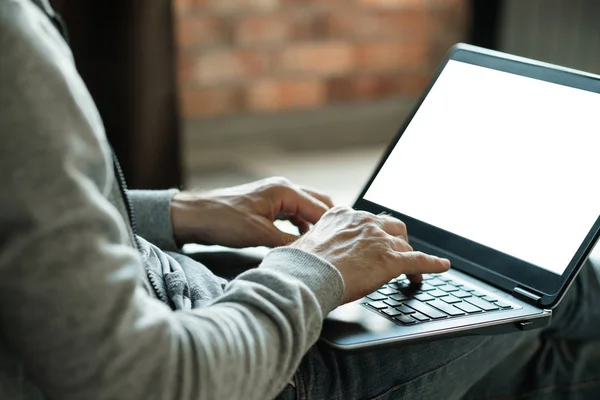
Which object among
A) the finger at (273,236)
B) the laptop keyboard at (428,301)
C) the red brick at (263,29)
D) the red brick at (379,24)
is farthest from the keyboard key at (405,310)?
the red brick at (379,24)

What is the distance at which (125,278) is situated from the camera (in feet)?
2.05

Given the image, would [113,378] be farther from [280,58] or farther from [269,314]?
[280,58]

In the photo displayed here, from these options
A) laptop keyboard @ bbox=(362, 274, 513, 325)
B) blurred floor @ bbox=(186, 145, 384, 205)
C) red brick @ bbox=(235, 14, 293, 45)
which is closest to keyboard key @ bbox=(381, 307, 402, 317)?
laptop keyboard @ bbox=(362, 274, 513, 325)

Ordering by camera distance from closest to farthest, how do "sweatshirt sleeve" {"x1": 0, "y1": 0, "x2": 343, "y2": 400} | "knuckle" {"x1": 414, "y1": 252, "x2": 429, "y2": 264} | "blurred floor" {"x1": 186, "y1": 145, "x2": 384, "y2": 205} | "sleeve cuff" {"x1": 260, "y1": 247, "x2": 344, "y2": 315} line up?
1. "sweatshirt sleeve" {"x1": 0, "y1": 0, "x2": 343, "y2": 400}
2. "sleeve cuff" {"x1": 260, "y1": 247, "x2": 344, "y2": 315}
3. "knuckle" {"x1": 414, "y1": 252, "x2": 429, "y2": 264}
4. "blurred floor" {"x1": 186, "y1": 145, "x2": 384, "y2": 205}

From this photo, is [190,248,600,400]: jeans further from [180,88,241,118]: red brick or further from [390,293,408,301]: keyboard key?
[180,88,241,118]: red brick

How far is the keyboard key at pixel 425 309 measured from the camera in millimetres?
851

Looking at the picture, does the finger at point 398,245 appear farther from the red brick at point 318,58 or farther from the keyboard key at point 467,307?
the red brick at point 318,58

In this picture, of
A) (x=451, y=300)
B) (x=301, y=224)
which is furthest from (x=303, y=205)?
(x=451, y=300)

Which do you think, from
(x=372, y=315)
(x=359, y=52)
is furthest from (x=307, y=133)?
(x=372, y=315)

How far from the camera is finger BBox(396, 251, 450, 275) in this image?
0.85 m

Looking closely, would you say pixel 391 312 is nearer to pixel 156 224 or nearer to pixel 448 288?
pixel 448 288

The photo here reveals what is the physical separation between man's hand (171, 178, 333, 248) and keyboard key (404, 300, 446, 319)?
22 centimetres

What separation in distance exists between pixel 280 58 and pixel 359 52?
33cm

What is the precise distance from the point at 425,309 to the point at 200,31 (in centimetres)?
238
